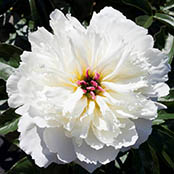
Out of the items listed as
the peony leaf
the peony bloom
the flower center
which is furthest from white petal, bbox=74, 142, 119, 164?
the peony leaf

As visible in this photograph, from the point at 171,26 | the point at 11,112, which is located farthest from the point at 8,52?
the point at 171,26

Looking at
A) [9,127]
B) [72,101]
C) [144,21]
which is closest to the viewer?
[72,101]

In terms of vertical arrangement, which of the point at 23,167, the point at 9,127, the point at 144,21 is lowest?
the point at 23,167

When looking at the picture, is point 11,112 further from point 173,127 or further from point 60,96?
point 173,127

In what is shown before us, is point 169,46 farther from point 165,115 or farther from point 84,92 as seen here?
point 84,92

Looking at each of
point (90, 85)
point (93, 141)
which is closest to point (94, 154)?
point (93, 141)

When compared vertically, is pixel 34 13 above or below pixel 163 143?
above

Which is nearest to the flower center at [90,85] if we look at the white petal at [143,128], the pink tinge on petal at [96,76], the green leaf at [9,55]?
the pink tinge on petal at [96,76]

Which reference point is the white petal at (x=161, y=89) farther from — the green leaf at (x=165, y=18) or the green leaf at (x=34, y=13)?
the green leaf at (x=34, y=13)
